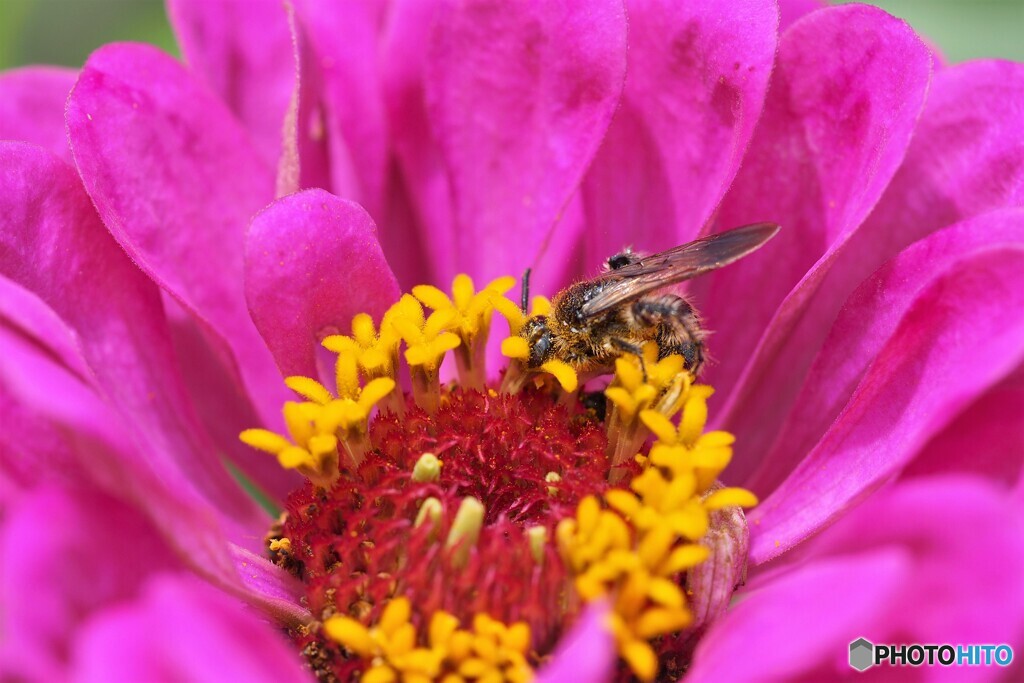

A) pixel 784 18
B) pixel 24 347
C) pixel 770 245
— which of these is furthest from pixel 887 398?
pixel 24 347

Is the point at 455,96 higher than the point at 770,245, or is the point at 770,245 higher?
the point at 455,96

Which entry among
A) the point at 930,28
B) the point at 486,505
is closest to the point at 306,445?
the point at 486,505

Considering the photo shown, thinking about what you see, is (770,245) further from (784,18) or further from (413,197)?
(413,197)

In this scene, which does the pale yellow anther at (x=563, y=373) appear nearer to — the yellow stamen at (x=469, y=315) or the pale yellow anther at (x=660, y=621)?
the yellow stamen at (x=469, y=315)

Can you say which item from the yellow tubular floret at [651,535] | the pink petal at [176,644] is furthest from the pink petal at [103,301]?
the yellow tubular floret at [651,535]

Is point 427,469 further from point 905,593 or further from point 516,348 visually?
point 905,593
